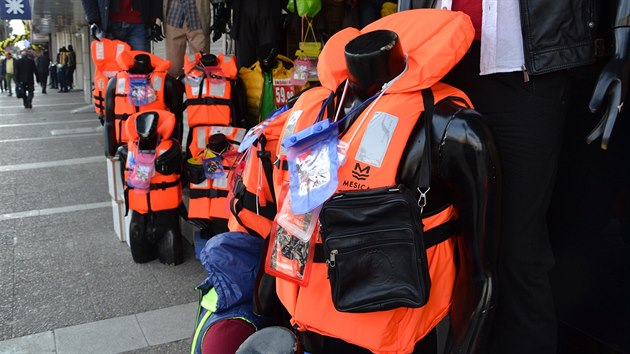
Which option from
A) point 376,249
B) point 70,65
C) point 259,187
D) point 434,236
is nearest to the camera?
point 376,249

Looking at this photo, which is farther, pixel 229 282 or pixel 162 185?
pixel 162 185

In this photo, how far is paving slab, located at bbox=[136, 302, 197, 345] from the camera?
3.26 m

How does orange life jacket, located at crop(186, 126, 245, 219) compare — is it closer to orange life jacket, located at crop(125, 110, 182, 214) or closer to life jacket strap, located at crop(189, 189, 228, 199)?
life jacket strap, located at crop(189, 189, 228, 199)

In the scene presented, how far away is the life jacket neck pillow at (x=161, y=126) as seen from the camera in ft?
13.9

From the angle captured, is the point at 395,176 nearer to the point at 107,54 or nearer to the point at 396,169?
the point at 396,169

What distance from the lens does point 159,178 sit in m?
4.28

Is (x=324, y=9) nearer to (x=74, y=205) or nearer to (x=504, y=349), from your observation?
(x=74, y=205)

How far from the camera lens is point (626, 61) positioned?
1464 mm

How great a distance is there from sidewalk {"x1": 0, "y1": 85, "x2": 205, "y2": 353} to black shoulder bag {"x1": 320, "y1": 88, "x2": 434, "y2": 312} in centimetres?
210

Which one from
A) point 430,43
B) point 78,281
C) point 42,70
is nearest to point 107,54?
point 78,281

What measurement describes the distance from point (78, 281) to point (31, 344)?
0.88 m

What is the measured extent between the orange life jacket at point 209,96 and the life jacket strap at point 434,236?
11.9 ft

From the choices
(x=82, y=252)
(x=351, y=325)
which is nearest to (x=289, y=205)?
(x=351, y=325)

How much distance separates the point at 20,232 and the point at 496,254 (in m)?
4.91
